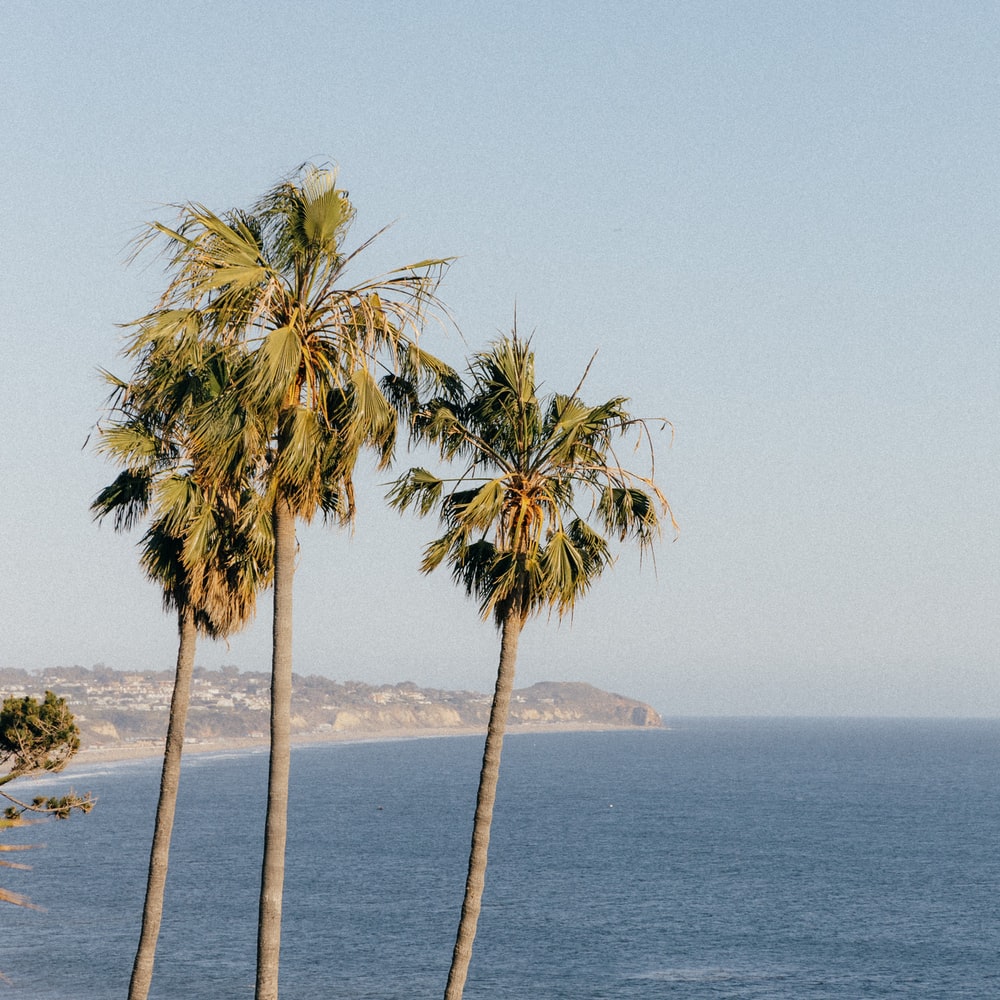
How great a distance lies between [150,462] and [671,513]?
1038 centimetres

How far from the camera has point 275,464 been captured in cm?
1998

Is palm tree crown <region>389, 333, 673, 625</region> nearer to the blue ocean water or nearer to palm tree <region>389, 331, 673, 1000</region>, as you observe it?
palm tree <region>389, 331, 673, 1000</region>

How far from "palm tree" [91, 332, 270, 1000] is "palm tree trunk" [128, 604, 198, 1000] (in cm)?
2

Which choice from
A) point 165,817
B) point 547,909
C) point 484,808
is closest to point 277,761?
point 484,808

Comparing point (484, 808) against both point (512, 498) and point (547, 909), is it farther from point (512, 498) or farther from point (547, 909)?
point (547, 909)

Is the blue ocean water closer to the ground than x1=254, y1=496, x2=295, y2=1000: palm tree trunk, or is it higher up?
closer to the ground

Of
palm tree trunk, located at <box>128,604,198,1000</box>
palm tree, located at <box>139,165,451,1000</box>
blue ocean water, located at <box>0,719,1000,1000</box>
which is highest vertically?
palm tree, located at <box>139,165,451,1000</box>

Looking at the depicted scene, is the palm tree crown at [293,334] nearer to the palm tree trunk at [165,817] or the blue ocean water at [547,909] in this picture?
the palm tree trunk at [165,817]

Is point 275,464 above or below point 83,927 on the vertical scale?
above

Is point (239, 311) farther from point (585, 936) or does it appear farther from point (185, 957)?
point (585, 936)

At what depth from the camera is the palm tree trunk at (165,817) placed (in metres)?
24.8

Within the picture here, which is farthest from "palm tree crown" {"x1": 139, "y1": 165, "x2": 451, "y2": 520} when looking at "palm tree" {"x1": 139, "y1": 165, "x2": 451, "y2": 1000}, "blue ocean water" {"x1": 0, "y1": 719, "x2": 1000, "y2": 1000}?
"blue ocean water" {"x1": 0, "y1": 719, "x2": 1000, "y2": 1000}

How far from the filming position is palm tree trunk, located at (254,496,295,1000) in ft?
62.8

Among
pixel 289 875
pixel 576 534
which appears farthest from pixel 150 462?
pixel 289 875
